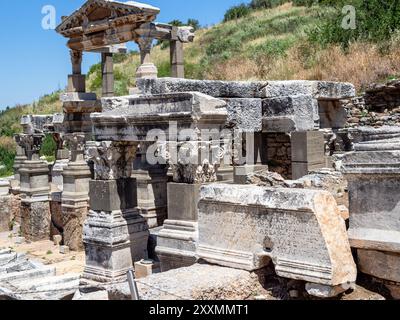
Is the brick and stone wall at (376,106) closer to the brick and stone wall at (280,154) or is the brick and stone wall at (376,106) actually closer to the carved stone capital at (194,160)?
the brick and stone wall at (280,154)

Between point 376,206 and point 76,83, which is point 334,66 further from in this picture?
point 376,206

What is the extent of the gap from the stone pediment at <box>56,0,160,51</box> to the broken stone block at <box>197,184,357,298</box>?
802 centimetres

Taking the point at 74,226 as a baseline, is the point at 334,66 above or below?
above

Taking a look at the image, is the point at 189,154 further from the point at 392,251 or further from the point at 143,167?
the point at 143,167

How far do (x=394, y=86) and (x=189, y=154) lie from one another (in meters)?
7.28

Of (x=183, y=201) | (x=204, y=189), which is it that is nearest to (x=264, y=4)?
(x=183, y=201)

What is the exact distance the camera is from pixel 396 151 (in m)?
4.72

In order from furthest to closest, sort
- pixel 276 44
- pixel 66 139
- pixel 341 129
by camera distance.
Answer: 1. pixel 276 44
2. pixel 66 139
3. pixel 341 129

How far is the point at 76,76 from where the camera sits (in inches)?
574

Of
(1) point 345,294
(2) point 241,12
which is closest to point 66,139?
(1) point 345,294

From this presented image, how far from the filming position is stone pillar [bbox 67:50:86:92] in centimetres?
1444

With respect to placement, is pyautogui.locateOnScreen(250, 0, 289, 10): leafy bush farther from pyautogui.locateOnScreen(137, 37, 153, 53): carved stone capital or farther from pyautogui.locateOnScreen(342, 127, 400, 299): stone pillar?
pyautogui.locateOnScreen(342, 127, 400, 299): stone pillar

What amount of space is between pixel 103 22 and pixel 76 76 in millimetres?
1815

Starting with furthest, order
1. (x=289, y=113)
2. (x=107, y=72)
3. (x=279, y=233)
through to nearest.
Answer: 1. (x=107, y=72)
2. (x=289, y=113)
3. (x=279, y=233)
